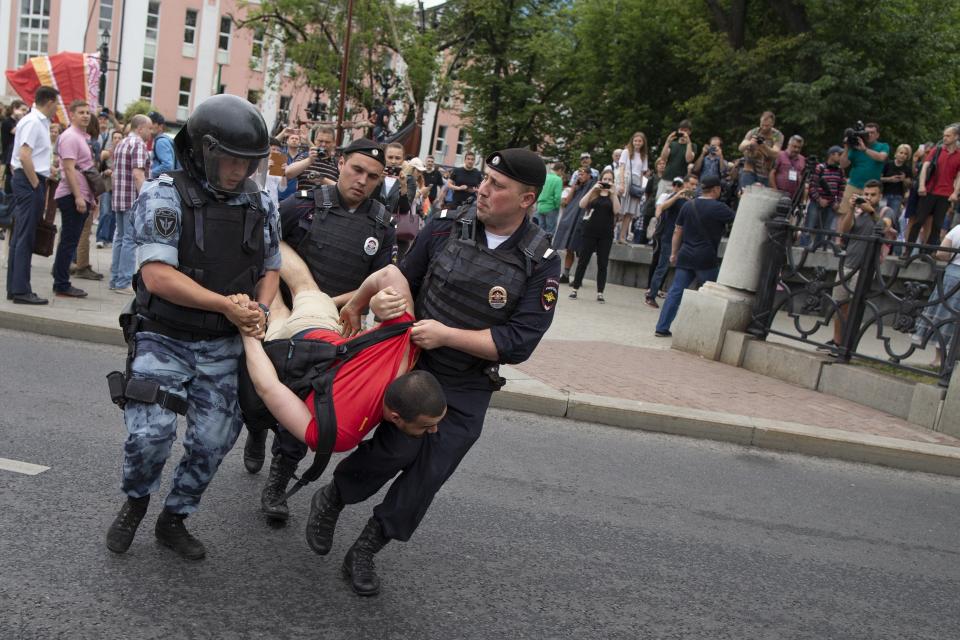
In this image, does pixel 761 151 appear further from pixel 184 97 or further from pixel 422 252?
pixel 184 97

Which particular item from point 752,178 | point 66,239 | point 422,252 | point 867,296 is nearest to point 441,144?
point 752,178

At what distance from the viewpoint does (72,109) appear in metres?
9.56

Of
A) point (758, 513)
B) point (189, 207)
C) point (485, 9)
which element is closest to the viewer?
point (189, 207)

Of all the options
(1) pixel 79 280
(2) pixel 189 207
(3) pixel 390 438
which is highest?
(2) pixel 189 207

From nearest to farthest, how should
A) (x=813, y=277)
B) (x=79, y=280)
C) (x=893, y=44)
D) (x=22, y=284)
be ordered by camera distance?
(x=22, y=284)
(x=813, y=277)
(x=79, y=280)
(x=893, y=44)

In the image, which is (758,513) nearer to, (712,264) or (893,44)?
(712,264)

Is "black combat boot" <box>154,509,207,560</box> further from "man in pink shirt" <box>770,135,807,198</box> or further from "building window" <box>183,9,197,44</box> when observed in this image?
"building window" <box>183,9,197,44</box>

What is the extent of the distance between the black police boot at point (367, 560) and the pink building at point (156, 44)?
2085 inches

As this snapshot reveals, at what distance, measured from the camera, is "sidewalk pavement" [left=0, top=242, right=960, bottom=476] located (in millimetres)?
7676

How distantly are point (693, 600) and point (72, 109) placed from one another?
798cm

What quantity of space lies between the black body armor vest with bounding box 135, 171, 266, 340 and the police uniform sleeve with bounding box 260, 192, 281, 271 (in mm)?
63

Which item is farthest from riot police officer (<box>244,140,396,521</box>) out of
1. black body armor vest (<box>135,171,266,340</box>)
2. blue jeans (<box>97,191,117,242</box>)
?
blue jeans (<box>97,191,117,242</box>)

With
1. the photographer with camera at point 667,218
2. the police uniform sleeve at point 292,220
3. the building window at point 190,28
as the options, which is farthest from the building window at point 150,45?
the police uniform sleeve at point 292,220

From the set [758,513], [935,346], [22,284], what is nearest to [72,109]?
[22,284]
